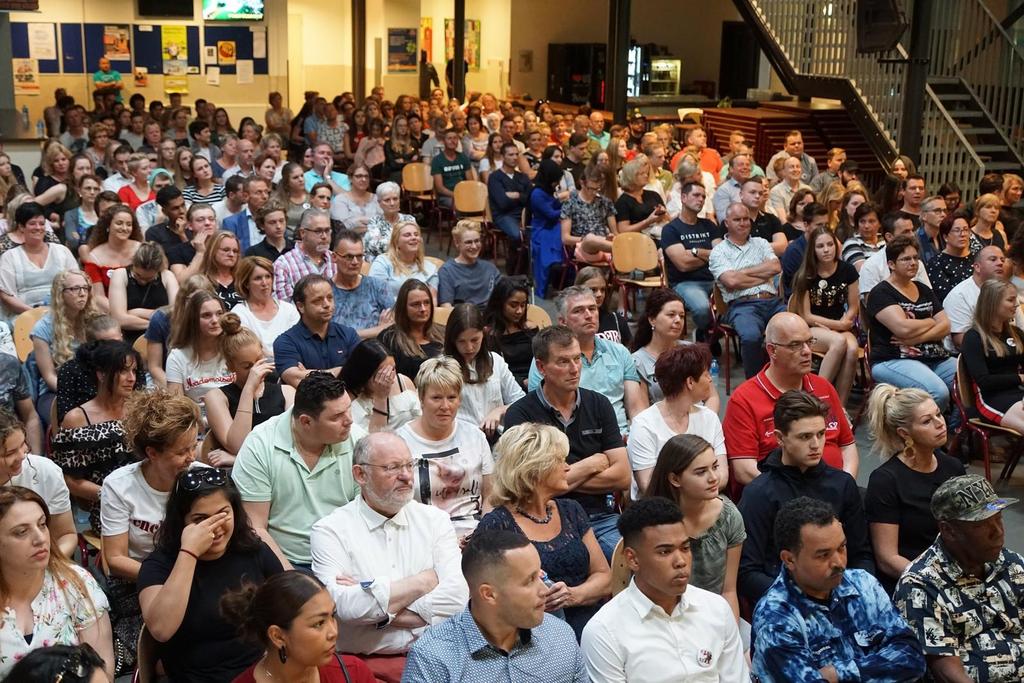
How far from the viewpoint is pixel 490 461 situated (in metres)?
4.48

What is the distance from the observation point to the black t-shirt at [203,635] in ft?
11.0

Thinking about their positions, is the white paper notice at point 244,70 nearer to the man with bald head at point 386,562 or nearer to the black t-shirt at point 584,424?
the black t-shirt at point 584,424

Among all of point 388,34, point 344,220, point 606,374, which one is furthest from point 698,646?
point 388,34

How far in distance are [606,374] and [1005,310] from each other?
220 cm

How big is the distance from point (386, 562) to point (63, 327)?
9.81 feet

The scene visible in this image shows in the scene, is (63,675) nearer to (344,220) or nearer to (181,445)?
(181,445)

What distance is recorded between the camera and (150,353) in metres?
5.99

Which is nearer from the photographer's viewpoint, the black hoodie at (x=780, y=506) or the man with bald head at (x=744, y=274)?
the black hoodie at (x=780, y=506)

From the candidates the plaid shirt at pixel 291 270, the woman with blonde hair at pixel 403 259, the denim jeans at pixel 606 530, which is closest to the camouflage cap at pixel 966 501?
the denim jeans at pixel 606 530

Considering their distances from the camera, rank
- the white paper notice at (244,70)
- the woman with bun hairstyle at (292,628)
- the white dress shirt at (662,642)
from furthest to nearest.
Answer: the white paper notice at (244,70) → the white dress shirt at (662,642) → the woman with bun hairstyle at (292,628)

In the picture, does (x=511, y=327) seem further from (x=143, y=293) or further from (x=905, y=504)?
(x=905, y=504)

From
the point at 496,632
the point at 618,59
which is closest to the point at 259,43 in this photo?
the point at 618,59

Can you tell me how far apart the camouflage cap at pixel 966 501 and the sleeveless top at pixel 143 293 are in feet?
15.2

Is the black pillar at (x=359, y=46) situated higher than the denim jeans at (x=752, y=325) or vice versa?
the black pillar at (x=359, y=46)
